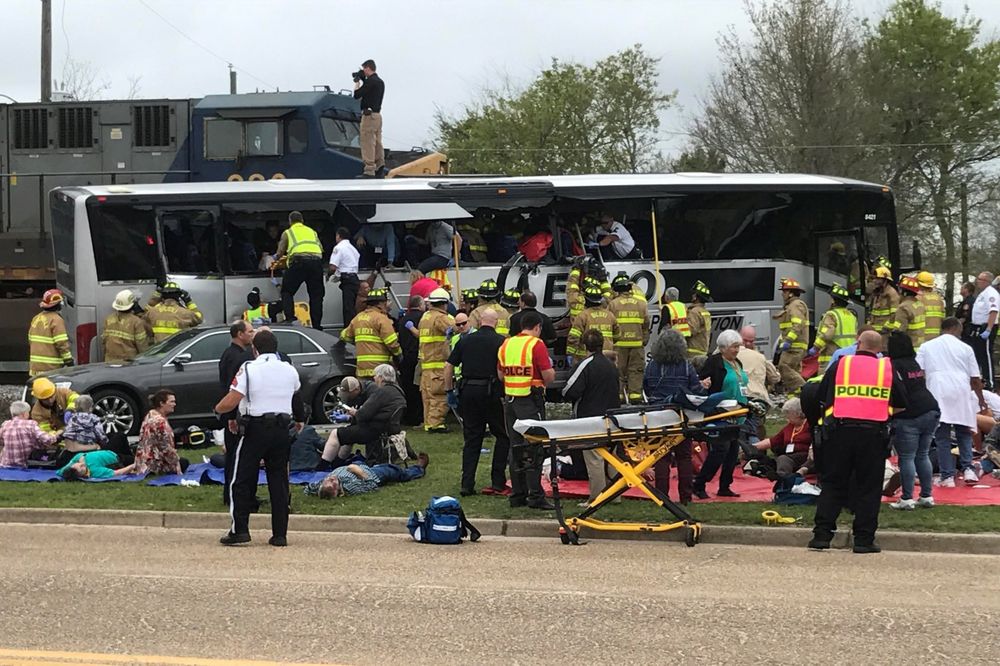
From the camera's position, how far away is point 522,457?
42.4 ft

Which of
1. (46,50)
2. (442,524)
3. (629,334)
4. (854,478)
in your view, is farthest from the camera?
(46,50)

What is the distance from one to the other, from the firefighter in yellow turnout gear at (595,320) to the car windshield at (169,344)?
203 inches

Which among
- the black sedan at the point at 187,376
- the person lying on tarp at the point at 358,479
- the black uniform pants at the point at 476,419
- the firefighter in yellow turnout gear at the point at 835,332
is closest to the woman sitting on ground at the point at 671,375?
the black uniform pants at the point at 476,419

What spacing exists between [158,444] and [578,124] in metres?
39.3

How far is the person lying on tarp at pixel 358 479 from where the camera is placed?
45.0 feet

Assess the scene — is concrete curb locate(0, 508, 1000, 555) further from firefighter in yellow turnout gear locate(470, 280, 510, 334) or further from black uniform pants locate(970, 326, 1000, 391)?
black uniform pants locate(970, 326, 1000, 391)

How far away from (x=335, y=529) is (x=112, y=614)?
4.25 metres

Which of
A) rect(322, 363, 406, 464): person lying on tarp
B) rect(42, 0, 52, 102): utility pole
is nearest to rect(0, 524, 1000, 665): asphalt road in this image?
rect(322, 363, 406, 464): person lying on tarp

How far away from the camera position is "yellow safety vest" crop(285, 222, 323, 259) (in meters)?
19.6

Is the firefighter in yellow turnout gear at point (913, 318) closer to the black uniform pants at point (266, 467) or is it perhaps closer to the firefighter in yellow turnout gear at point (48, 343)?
the black uniform pants at point (266, 467)

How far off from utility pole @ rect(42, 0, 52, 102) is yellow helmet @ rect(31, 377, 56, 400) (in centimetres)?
1712

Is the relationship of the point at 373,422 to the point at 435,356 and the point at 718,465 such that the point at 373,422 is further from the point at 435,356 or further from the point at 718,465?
the point at 718,465

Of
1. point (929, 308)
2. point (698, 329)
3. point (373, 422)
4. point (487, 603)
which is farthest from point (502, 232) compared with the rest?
point (487, 603)

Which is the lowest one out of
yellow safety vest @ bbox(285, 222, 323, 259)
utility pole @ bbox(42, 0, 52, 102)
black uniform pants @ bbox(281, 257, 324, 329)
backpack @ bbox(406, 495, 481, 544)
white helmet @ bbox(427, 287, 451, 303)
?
backpack @ bbox(406, 495, 481, 544)
